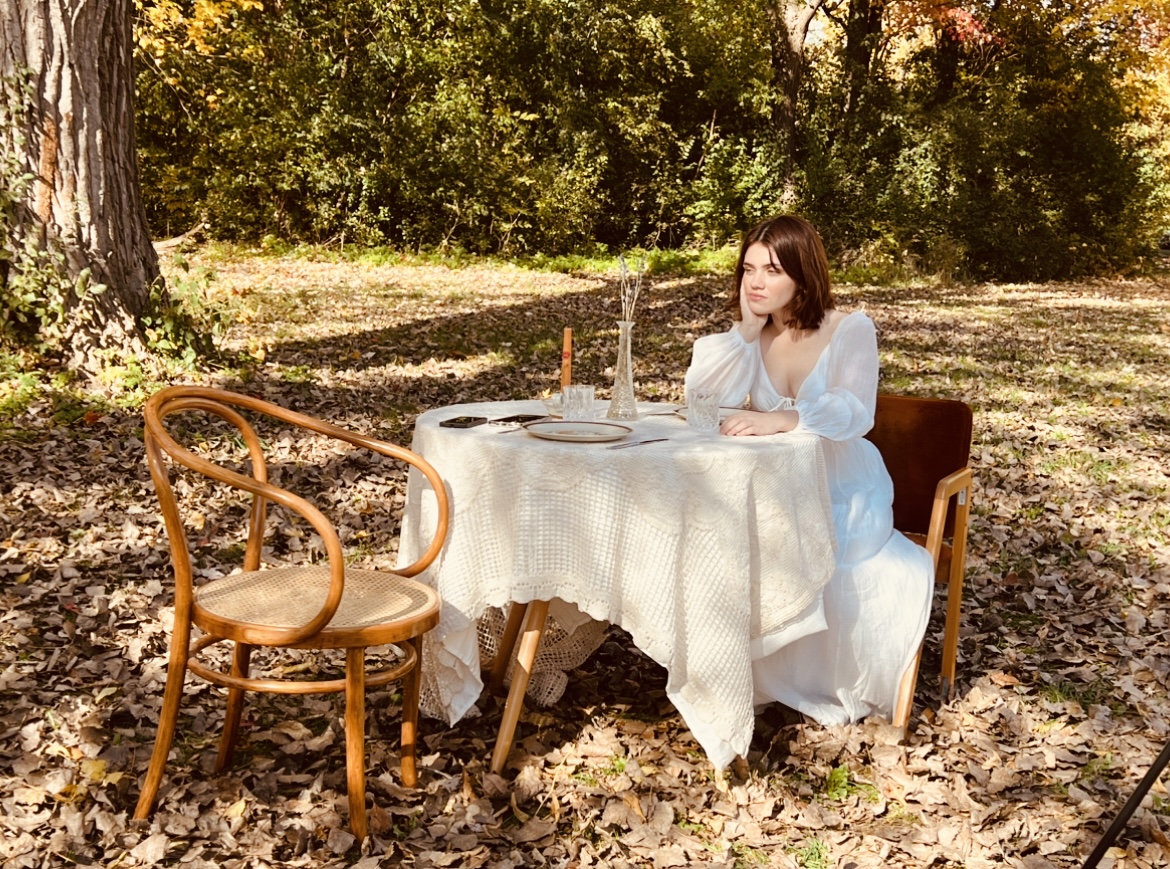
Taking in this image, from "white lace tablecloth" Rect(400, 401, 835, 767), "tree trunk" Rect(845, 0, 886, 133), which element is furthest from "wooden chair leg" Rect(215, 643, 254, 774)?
"tree trunk" Rect(845, 0, 886, 133)

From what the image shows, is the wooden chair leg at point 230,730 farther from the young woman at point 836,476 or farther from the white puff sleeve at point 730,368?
the white puff sleeve at point 730,368

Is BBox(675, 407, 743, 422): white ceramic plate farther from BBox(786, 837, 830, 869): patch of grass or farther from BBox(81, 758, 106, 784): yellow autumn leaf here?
BBox(81, 758, 106, 784): yellow autumn leaf

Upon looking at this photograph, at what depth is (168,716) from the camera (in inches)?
119

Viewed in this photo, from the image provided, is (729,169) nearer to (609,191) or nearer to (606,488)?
(609,191)

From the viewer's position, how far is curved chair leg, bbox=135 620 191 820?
9.75 ft

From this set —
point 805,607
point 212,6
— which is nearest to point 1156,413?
point 805,607

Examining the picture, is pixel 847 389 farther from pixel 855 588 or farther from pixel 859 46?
pixel 859 46

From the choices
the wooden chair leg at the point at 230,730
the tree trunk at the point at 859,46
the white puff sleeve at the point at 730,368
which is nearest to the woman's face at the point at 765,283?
the white puff sleeve at the point at 730,368

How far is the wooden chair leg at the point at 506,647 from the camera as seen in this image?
3949mm

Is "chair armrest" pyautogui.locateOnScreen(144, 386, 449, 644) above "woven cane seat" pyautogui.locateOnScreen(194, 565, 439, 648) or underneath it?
above

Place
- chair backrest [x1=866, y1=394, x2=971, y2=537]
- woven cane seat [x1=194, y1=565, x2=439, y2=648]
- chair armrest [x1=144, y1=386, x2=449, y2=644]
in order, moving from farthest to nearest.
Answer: chair backrest [x1=866, y1=394, x2=971, y2=537]
woven cane seat [x1=194, y1=565, x2=439, y2=648]
chair armrest [x1=144, y1=386, x2=449, y2=644]

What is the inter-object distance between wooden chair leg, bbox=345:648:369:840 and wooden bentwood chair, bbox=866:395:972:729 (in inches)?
79.8

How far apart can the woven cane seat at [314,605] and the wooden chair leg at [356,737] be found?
0.30ft

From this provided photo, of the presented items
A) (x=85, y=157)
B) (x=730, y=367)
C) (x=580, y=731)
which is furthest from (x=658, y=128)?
(x=580, y=731)
